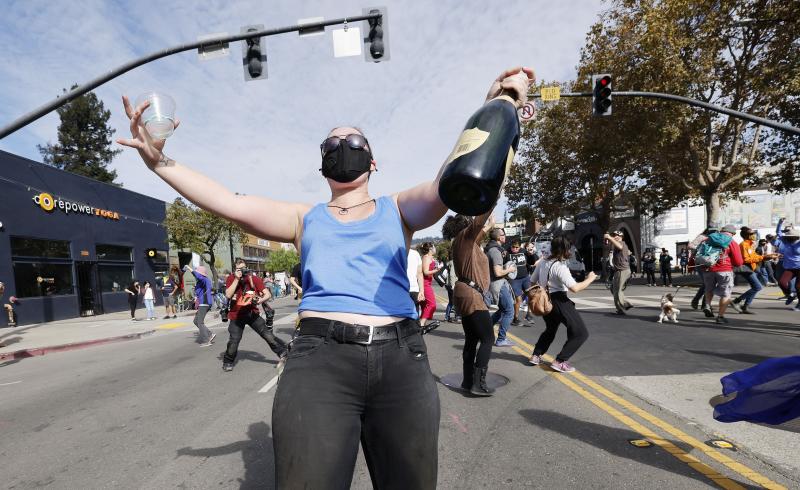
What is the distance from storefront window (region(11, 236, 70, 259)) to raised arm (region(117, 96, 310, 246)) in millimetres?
20545

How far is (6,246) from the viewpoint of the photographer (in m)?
16.6

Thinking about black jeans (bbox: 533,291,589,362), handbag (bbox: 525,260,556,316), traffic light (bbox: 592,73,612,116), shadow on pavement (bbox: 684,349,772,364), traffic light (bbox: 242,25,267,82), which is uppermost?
traffic light (bbox: 242,25,267,82)

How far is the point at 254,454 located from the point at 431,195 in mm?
2945

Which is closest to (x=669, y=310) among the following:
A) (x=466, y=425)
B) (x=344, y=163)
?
(x=466, y=425)

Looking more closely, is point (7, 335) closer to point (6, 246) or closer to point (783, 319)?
point (6, 246)

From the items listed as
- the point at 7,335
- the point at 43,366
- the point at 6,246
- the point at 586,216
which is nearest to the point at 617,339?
the point at 43,366

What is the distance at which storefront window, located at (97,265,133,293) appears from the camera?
22406 millimetres

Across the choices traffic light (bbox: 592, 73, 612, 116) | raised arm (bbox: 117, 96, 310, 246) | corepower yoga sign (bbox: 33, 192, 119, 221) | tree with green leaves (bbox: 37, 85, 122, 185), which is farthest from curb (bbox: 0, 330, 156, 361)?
tree with green leaves (bbox: 37, 85, 122, 185)

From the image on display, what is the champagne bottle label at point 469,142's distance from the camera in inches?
51.3

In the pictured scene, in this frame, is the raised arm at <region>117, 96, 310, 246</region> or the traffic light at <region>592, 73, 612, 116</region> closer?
the raised arm at <region>117, 96, 310, 246</region>

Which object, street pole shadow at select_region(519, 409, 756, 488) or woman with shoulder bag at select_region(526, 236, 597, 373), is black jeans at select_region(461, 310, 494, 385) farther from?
woman with shoulder bag at select_region(526, 236, 597, 373)

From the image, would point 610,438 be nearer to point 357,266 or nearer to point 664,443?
point 664,443

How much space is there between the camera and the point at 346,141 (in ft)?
6.01

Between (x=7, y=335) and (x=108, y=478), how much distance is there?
47.4ft
